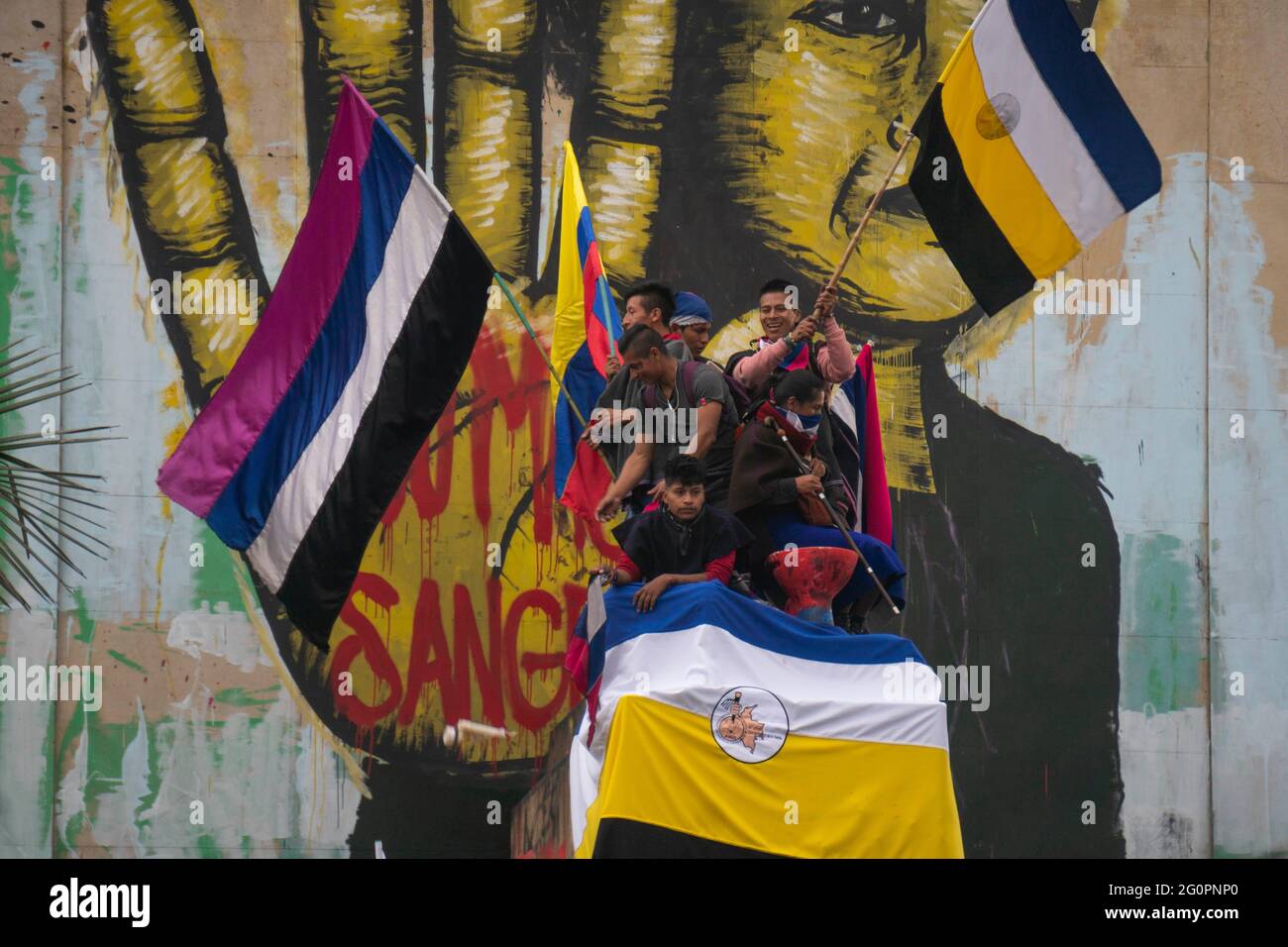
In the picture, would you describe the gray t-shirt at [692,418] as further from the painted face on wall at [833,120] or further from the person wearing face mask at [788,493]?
the painted face on wall at [833,120]

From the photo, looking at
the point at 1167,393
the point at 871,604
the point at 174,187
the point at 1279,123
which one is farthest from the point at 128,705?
the point at 1279,123

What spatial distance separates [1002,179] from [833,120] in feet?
13.4

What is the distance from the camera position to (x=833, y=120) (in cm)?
1362

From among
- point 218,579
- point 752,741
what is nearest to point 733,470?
point 752,741

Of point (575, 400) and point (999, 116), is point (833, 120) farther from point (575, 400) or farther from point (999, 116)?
point (999, 116)

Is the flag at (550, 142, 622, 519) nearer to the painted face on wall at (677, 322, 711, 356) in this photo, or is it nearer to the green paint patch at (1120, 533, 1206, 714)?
the painted face on wall at (677, 322, 711, 356)

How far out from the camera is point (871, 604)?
9766 mm

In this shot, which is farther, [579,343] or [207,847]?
[207,847]

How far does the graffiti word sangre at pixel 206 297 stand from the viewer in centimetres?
1331

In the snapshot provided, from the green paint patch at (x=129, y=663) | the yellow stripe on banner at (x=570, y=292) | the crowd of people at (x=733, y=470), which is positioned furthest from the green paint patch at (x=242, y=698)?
the crowd of people at (x=733, y=470)

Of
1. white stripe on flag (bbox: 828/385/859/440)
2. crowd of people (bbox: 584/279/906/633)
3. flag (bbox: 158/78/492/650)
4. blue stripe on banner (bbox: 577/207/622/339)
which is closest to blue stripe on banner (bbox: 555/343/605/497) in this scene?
blue stripe on banner (bbox: 577/207/622/339)

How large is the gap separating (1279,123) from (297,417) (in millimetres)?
8568

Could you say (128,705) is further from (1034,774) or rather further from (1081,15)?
(1081,15)

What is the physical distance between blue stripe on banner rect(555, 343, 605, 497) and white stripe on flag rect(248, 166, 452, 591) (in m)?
2.00
